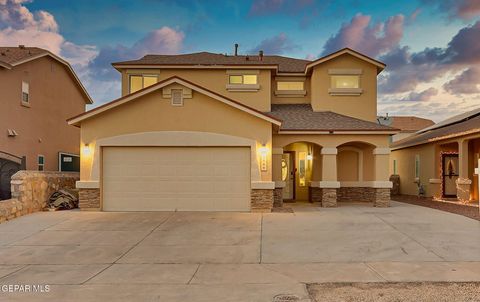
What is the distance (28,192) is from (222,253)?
28.5 feet

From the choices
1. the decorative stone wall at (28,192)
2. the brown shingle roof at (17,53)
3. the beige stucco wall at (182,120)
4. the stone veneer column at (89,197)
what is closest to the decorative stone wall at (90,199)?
the stone veneer column at (89,197)

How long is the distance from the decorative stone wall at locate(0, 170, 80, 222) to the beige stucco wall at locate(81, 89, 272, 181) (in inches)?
67.2

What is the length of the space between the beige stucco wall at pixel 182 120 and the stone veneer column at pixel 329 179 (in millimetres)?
2916

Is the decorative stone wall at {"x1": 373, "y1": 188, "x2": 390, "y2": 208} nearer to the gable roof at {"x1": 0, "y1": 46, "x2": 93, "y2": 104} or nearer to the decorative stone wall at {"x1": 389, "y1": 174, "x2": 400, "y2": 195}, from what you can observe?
the decorative stone wall at {"x1": 389, "y1": 174, "x2": 400, "y2": 195}

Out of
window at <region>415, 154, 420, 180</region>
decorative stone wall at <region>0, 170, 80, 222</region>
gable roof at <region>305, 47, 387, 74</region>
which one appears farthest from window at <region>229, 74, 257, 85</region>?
window at <region>415, 154, 420, 180</region>

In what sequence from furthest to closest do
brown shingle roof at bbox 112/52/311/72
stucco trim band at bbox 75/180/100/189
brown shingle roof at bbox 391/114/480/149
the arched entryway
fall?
brown shingle roof at bbox 112/52/311/72 < the arched entryway < brown shingle roof at bbox 391/114/480/149 < stucco trim band at bbox 75/180/100/189

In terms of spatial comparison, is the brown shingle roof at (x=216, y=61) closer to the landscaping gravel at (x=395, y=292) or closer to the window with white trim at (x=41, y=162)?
the window with white trim at (x=41, y=162)

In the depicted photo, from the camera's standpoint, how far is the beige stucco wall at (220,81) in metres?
19.0

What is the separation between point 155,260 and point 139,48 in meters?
23.9

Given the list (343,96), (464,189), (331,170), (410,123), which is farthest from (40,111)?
(410,123)

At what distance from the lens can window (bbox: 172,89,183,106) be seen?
14617 millimetres

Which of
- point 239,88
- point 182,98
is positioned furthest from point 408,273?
point 239,88

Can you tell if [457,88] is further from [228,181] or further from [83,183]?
[83,183]

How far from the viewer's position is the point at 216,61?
792 inches
